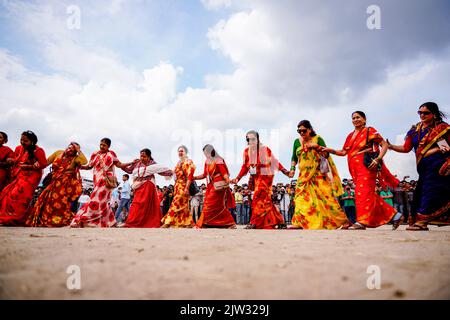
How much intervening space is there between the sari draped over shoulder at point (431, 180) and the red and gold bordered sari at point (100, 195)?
236 inches

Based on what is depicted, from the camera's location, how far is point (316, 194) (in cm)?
523

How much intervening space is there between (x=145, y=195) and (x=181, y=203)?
961 mm

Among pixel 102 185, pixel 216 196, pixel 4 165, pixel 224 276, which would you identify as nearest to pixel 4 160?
pixel 4 165

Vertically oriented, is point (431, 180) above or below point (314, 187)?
above

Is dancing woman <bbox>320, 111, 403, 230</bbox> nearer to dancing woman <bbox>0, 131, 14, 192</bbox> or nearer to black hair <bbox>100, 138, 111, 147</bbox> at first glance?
black hair <bbox>100, 138, 111, 147</bbox>

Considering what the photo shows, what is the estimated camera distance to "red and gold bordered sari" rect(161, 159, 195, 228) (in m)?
7.12

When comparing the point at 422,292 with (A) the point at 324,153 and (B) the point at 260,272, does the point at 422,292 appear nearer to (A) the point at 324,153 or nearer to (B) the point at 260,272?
(B) the point at 260,272

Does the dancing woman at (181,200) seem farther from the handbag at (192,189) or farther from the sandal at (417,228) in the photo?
the sandal at (417,228)

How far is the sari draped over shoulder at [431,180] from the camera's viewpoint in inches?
159

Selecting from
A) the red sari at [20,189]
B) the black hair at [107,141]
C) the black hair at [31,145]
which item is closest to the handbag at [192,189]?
the black hair at [107,141]

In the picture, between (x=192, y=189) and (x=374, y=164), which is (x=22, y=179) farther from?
(x=374, y=164)

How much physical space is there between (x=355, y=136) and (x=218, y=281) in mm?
4710

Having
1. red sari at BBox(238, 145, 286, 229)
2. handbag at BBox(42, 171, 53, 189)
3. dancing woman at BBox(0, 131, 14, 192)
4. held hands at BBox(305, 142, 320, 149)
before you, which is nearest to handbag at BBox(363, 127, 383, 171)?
held hands at BBox(305, 142, 320, 149)
